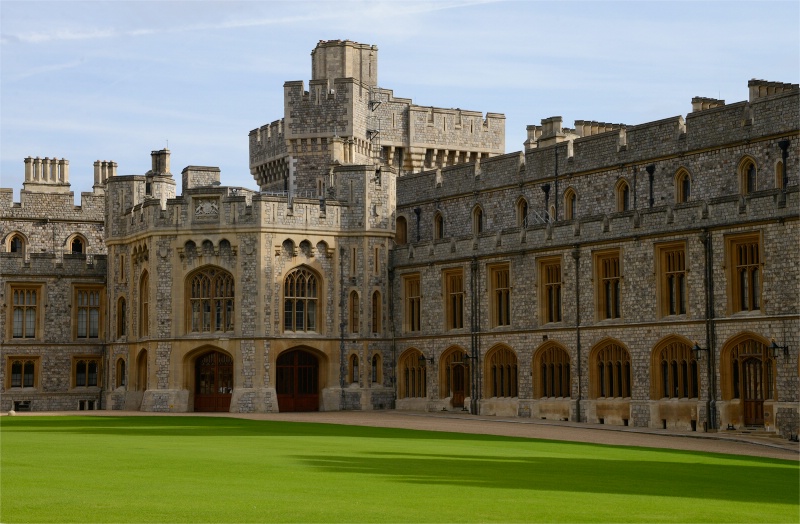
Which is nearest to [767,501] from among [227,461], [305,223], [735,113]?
[227,461]

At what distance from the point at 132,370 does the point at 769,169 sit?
24295 mm

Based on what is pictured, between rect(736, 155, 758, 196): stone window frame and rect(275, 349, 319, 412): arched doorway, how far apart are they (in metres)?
17.2

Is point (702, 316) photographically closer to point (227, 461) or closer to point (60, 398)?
point (227, 461)

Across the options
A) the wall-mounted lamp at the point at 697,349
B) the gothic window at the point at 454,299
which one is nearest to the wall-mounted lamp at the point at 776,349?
the wall-mounted lamp at the point at 697,349

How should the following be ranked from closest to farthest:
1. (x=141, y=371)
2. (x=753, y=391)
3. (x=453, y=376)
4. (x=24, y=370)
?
(x=753, y=391)
(x=453, y=376)
(x=141, y=371)
(x=24, y=370)

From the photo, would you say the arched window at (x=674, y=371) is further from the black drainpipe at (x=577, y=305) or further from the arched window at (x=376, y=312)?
the arched window at (x=376, y=312)

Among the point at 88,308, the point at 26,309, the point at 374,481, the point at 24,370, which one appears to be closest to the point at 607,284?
the point at 374,481

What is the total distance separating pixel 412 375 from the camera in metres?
48.8

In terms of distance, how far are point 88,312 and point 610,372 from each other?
23538 millimetres

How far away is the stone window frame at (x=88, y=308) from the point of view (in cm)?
5438

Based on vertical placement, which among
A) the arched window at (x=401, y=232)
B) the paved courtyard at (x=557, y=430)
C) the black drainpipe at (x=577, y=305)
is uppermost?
the arched window at (x=401, y=232)

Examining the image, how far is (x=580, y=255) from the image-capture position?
40969 mm

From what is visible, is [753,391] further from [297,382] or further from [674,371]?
[297,382]

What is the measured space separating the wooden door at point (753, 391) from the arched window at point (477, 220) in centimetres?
1492
